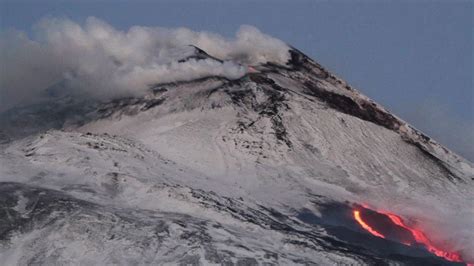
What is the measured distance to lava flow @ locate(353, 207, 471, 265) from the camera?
51472 millimetres

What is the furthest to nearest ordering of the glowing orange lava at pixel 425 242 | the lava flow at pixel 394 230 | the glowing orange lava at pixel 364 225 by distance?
the glowing orange lava at pixel 364 225 < the lava flow at pixel 394 230 < the glowing orange lava at pixel 425 242

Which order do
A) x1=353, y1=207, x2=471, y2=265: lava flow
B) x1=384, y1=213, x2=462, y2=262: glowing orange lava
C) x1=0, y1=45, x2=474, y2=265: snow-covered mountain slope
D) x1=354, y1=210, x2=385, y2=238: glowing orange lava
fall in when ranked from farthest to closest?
x1=354, y1=210, x2=385, y2=238: glowing orange lava < x1=353, y1=207, x2=471, y2=265: lava flow < x1=384, y1=213, x2=462, y2=262: glowing orange lava < x1=0, y1=45, x2=474, y2=265: snow-covered mountain slope

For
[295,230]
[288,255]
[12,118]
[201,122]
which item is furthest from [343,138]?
[12,118]

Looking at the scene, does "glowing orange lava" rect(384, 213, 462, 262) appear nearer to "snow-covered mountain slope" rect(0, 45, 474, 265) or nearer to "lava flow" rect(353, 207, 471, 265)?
"lava flow" rect(353, 207, 471, 265)

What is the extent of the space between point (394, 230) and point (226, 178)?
11.4 m

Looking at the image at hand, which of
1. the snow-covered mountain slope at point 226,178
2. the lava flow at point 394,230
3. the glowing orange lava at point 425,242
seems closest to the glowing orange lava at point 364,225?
the lava flow at point 394,230

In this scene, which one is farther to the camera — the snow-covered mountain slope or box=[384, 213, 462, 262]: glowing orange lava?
box=[384, 213, 462, 262]: glowing orange lava

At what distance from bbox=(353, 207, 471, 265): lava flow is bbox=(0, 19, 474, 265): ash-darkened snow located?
0.15 metres

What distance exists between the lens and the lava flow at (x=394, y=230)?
5147 cm

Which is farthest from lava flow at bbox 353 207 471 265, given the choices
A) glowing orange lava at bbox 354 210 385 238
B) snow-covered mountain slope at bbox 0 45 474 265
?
snow-covered mountain slope at bbox 0 45 474 265

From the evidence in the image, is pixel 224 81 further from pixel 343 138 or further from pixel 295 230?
pixel 295 230

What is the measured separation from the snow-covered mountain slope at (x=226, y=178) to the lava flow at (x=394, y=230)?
27.8 inches

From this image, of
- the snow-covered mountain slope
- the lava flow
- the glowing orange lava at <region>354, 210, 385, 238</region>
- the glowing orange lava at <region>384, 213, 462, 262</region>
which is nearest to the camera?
the snow-covered mountain slope

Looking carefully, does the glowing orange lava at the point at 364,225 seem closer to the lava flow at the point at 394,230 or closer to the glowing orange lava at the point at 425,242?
the lava flow at the point at 394,230
